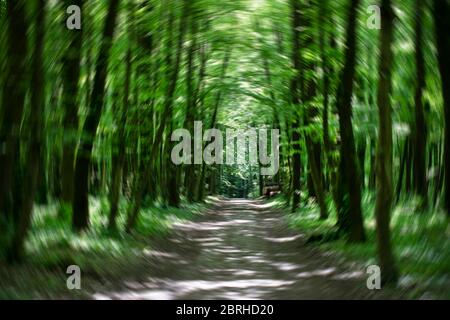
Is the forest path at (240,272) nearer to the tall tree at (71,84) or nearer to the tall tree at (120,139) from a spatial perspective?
the tall tree at (120,139)

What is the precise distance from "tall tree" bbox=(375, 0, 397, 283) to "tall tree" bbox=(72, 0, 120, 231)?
205 inches

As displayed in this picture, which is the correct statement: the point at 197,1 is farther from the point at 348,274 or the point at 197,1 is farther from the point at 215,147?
the point at 215,147

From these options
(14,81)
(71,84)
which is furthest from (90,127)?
Answer: (14,81)

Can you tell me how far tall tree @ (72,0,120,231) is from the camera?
9930 mm

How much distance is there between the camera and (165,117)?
13578 mm

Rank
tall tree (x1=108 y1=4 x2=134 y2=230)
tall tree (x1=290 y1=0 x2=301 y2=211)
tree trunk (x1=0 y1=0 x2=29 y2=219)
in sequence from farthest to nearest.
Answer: tall tree (x1=290 y1=0 x2=301 y2=211) → tall tree (x1=108 y1=4 x2=134 y2=230) → tree trunk (x1=0 y1=0 x2=29 y2=219)

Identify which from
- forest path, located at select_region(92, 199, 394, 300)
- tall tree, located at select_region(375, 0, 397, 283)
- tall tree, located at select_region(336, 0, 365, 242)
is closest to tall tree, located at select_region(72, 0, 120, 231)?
forest path, located at select_region(92, 199, 394, 300)

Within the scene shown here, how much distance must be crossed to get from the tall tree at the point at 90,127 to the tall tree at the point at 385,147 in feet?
17.1

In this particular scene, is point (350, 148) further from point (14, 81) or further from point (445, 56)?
point (14, 81)

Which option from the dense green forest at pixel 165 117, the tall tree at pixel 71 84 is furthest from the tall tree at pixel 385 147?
the tall tree at pixel 71 84

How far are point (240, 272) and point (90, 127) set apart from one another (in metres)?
3.73

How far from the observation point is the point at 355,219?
34.1 ft

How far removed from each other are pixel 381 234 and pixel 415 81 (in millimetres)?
5681

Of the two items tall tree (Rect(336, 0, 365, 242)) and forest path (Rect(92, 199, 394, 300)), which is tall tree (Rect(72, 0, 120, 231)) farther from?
tall tree (Rect(336, 0, 365, 242))
